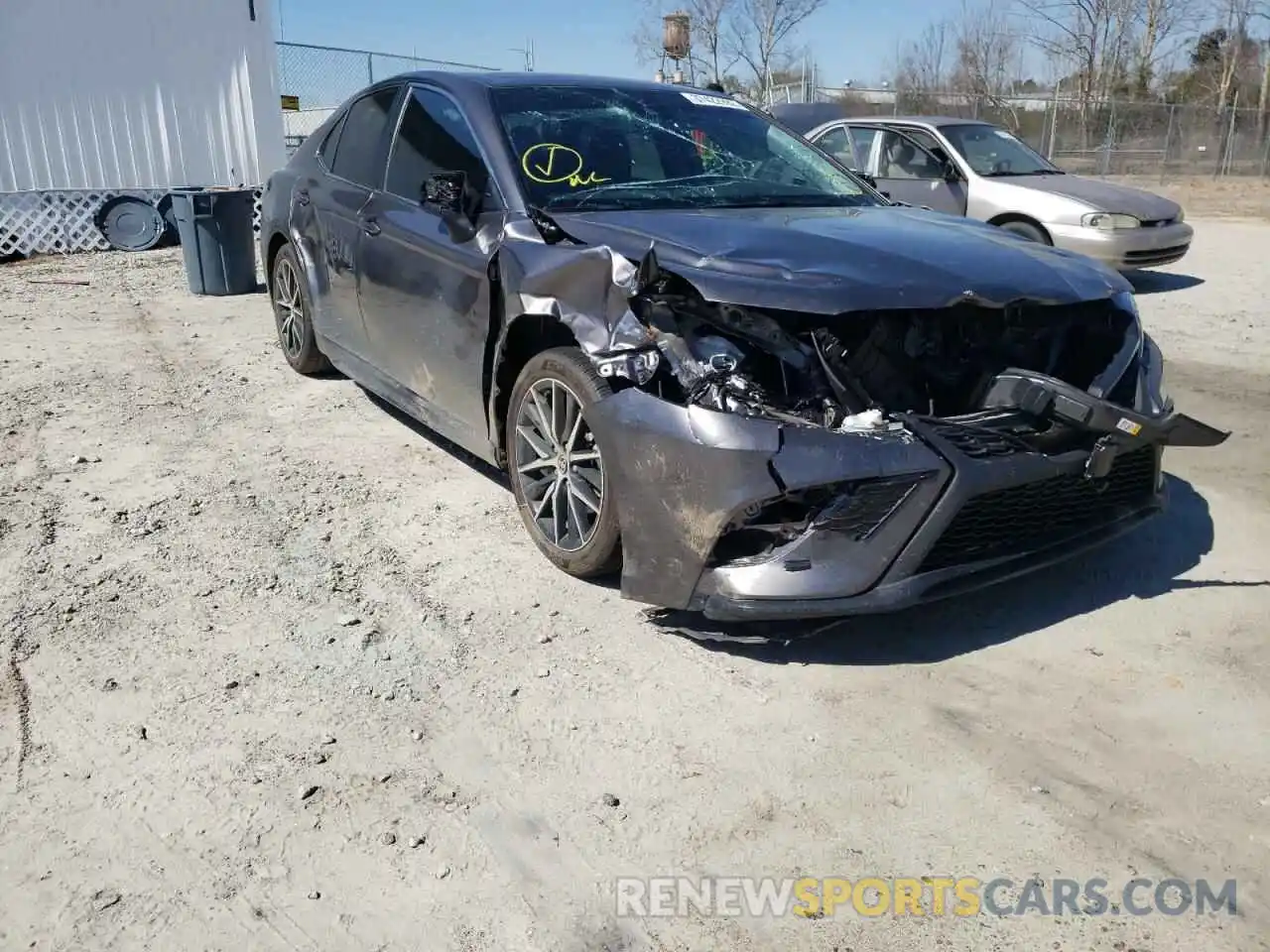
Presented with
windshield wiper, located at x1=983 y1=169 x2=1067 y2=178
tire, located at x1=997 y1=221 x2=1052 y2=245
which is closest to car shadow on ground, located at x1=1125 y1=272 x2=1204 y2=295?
tire, located at x1=997 y1=221 x2=1052 y2=245

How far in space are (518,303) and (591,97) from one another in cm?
134

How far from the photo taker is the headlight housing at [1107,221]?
9797 mm

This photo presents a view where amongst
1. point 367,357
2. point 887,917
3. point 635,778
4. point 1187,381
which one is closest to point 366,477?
point 367,357

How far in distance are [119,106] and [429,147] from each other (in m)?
10.3

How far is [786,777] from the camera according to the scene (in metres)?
2.75

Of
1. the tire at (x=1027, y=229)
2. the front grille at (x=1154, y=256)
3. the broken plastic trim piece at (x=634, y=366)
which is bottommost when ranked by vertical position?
the front grille at (x=1154, y=256)

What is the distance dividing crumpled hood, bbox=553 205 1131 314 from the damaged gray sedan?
12 millimetres

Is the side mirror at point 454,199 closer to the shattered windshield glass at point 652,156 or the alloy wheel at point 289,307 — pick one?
the shattered windshield glass at point 652,156

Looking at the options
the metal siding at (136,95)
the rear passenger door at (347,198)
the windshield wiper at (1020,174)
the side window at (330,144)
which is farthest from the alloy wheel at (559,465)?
the metal siding at (136,95)

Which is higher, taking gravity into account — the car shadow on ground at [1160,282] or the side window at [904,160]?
the side window at [904,160]

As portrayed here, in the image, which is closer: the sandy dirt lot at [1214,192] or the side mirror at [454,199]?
the side mirror at [454,199]

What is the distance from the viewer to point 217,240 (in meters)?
9.52

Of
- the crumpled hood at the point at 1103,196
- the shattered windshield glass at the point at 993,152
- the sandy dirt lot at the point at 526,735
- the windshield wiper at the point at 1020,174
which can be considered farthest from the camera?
the shattered windshield glass at the point at 993,152

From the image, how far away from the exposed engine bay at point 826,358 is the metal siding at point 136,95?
1196 cm
